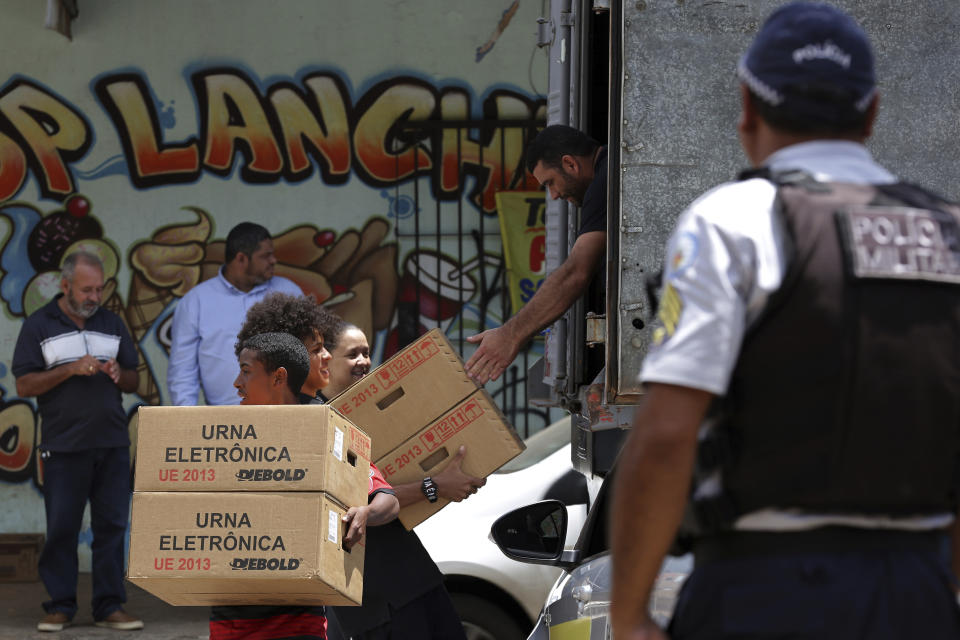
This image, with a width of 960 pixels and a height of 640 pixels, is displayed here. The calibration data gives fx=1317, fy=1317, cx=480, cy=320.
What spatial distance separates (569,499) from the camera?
6.04 meters

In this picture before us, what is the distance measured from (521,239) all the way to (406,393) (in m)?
4.81

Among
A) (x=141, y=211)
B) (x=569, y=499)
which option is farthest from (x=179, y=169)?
(x=569, y=499)

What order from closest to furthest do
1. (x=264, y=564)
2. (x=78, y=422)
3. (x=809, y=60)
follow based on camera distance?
1. (x=809, y=60)
2. (x=264, y=564)
3. (x=78, y=422)

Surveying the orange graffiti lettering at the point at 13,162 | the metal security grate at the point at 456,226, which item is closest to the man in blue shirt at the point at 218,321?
the metal security grate at the point at 456,226

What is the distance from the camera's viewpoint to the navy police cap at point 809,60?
1962 millimetres

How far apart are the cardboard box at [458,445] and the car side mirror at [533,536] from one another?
0.21m

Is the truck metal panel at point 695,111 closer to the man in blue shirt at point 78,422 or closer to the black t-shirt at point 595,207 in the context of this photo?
the black t-shirt at point 595,207

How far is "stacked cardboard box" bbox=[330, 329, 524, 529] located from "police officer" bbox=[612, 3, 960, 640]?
7.77 feet

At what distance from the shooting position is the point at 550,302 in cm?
456

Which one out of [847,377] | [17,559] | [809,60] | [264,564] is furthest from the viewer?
[17,559]

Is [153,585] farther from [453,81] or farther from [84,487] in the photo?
[453,81]

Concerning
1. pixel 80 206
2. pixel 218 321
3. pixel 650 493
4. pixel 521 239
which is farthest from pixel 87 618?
pixel 650 493

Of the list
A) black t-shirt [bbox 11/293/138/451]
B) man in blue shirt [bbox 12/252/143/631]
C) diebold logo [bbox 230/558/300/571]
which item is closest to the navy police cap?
diebold logo [bbox 230/558/300/571]

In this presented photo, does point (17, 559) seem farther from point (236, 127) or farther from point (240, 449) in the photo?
point (240, 449)
